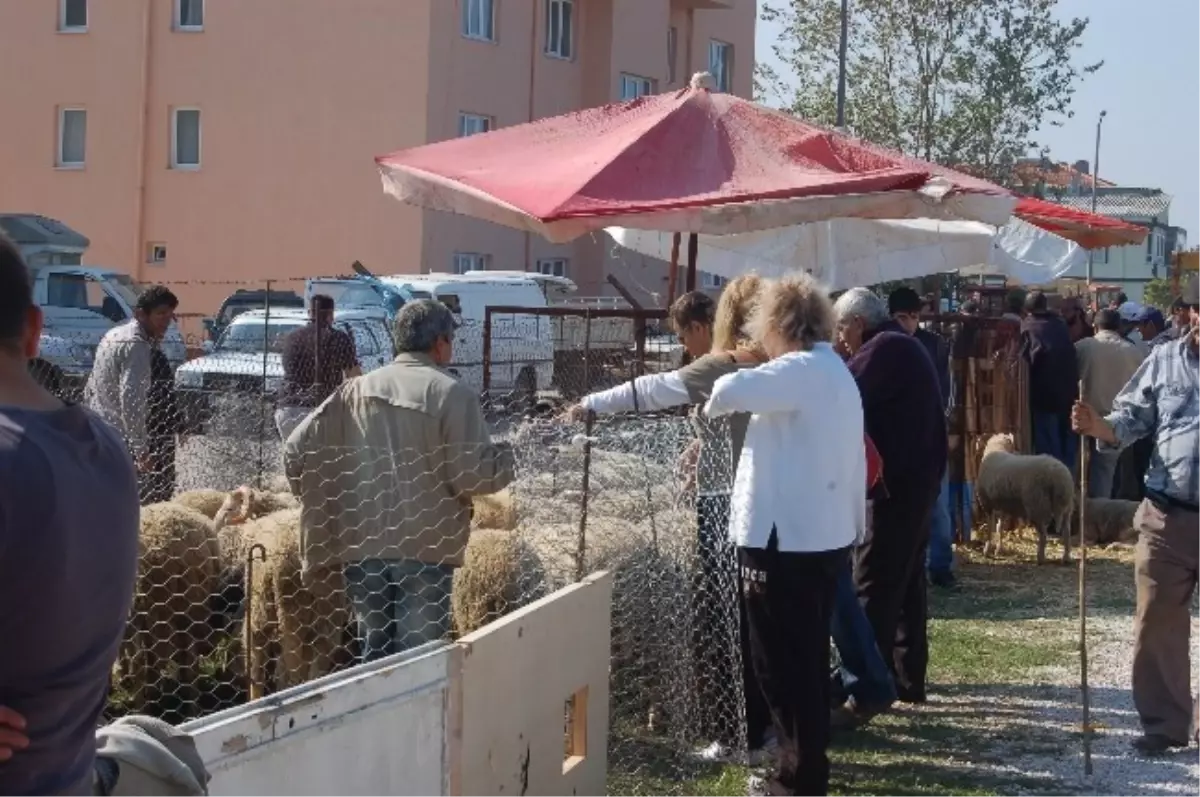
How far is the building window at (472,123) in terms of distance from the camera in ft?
94.5

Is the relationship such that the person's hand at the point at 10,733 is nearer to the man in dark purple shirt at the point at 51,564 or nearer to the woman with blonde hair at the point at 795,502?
the man in dark purple shirt at the point at 51,564

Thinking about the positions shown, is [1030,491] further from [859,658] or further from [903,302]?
[859,658]

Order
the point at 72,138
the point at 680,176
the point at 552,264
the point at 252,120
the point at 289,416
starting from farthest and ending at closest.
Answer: the point at 552,264 < the point at 72,138 < the point at 252,120 < the point at 289,416 < the point at 680,176

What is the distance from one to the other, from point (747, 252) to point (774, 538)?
616 centimetres

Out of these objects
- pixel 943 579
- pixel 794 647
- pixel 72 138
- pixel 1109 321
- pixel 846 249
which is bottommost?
pixel 943 579

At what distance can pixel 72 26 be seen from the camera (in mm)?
29766

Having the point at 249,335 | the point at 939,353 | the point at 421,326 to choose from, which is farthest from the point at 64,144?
the point at 421,326

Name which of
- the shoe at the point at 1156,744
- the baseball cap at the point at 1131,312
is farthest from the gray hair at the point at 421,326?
the baseball cap at the point at 1131,312

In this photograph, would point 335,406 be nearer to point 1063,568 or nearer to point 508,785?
point 508,785

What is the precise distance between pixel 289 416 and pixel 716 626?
4.27m

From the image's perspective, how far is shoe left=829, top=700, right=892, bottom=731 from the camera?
6954mm

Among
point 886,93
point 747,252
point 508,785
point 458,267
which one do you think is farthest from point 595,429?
point 886,93

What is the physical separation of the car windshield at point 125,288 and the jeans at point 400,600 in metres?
17.1

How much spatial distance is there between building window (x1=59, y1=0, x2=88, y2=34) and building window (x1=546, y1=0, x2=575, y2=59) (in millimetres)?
8276
